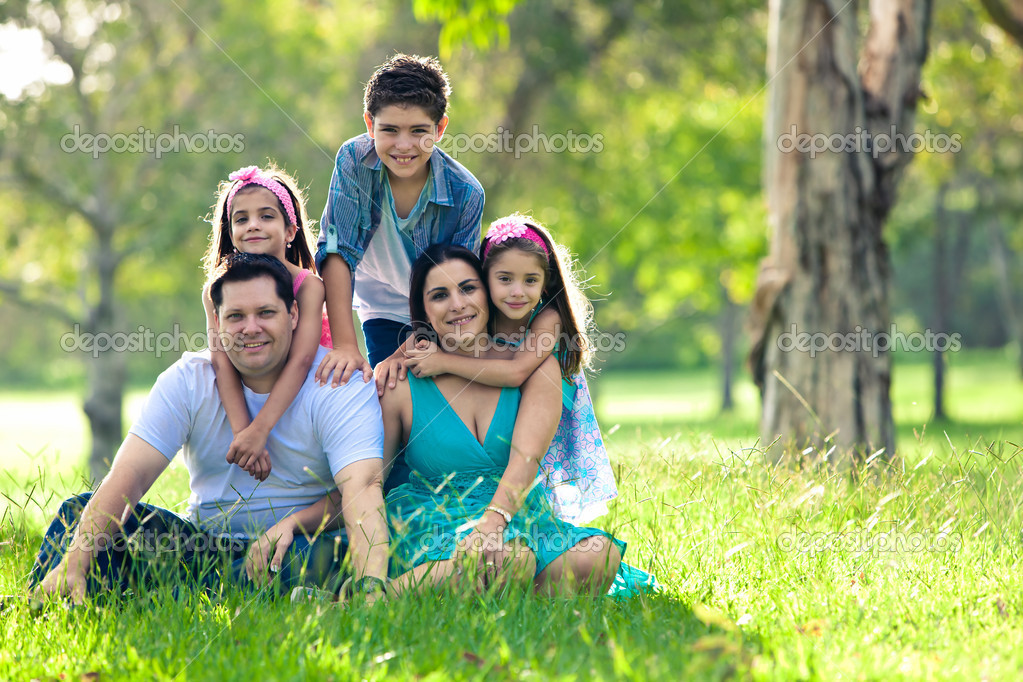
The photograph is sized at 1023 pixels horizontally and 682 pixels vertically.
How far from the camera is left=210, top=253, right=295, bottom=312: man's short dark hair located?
345 cm

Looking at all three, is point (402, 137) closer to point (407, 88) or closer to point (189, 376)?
point (407, 88)

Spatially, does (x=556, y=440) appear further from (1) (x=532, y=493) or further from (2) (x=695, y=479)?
(2) (x=695, y=479)

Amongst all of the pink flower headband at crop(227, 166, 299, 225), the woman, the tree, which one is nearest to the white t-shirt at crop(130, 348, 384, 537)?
the woman

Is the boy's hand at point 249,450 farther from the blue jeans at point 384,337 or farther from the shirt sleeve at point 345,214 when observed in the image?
the blue jeans at point 384,337

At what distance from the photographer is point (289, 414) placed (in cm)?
341

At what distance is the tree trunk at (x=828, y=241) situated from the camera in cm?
630

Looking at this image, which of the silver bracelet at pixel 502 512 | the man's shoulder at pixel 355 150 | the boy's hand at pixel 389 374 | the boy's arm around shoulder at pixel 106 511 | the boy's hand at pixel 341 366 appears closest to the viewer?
the boy's arm around shoulder at pixel 106 511

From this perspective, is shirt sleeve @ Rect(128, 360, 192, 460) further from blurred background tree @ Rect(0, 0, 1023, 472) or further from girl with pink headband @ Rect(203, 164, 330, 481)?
blurred background tree @ Rect(0, 0, 1023, 472)

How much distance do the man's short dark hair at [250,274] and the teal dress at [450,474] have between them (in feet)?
1.98

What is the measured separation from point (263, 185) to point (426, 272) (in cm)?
84

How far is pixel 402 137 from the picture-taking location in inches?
152

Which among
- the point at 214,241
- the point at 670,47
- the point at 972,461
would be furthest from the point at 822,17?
the point at 670,47

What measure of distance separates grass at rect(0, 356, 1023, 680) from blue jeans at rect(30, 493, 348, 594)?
0.46ft

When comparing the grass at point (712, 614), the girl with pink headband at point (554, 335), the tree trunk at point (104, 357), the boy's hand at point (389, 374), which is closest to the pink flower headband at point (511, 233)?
the girl with pink headband at point (554, 335)
